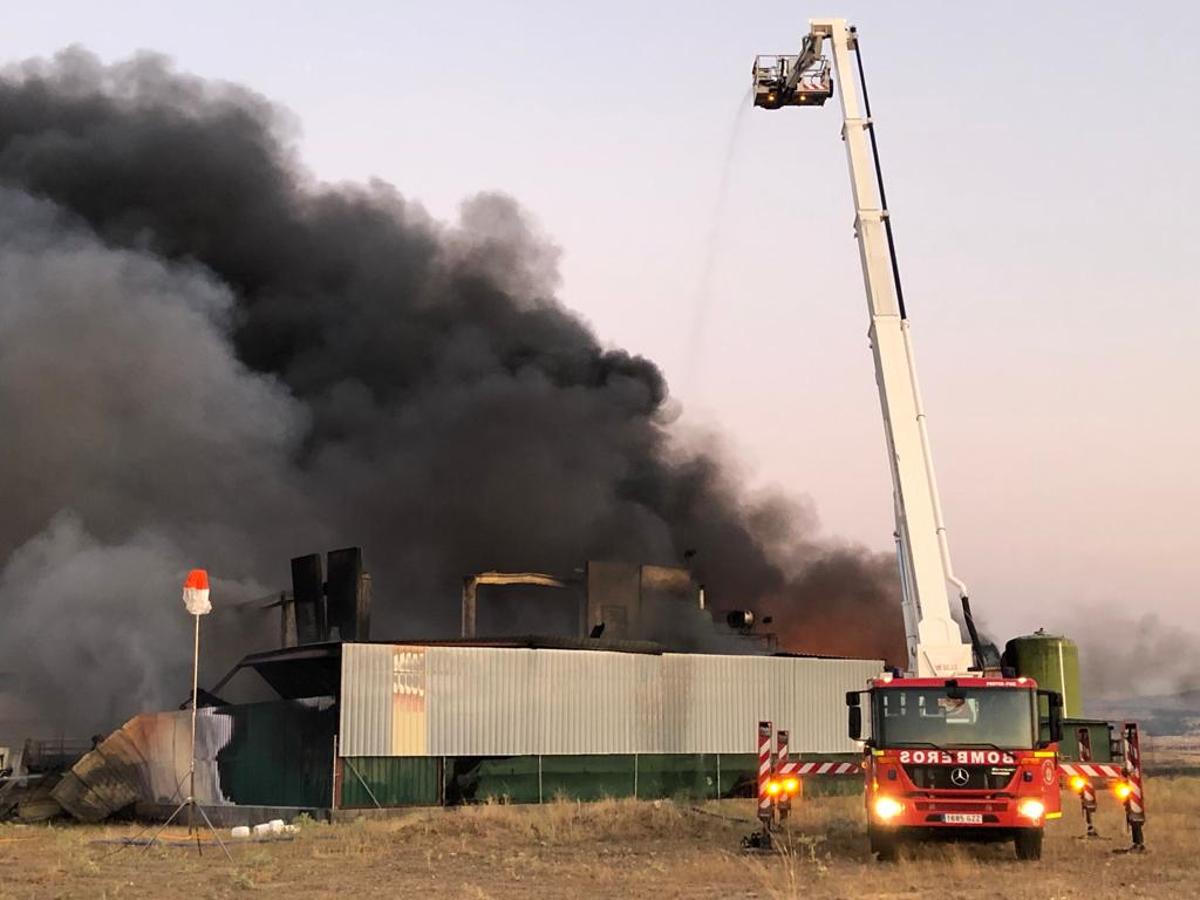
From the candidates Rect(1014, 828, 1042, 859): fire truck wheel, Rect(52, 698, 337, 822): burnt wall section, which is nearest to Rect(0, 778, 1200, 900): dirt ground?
Rect(1014, 828, 1042, 859): fire truck wheel

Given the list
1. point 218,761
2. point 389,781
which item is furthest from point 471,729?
point 218,761

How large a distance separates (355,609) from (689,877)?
77.6 feet

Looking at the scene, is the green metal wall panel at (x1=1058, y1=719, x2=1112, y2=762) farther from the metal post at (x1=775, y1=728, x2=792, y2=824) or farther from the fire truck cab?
the fire truck cab

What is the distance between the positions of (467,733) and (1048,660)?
745 inches

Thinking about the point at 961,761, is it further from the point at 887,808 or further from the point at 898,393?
the point at 898,393

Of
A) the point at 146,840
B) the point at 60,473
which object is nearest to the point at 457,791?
the point at 146,840

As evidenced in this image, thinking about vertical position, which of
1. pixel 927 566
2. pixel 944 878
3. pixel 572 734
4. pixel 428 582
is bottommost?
pixel 944 878

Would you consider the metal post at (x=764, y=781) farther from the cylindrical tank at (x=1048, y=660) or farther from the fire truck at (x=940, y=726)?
the cylindrical tank at (x=1048, y=660)

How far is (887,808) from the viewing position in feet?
56.0

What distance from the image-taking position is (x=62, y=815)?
30.5 meters

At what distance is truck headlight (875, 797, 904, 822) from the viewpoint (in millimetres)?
17000

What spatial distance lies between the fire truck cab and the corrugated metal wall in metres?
12.9

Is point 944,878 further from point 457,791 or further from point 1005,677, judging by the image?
point 457,791

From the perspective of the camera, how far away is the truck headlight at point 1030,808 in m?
16.8
